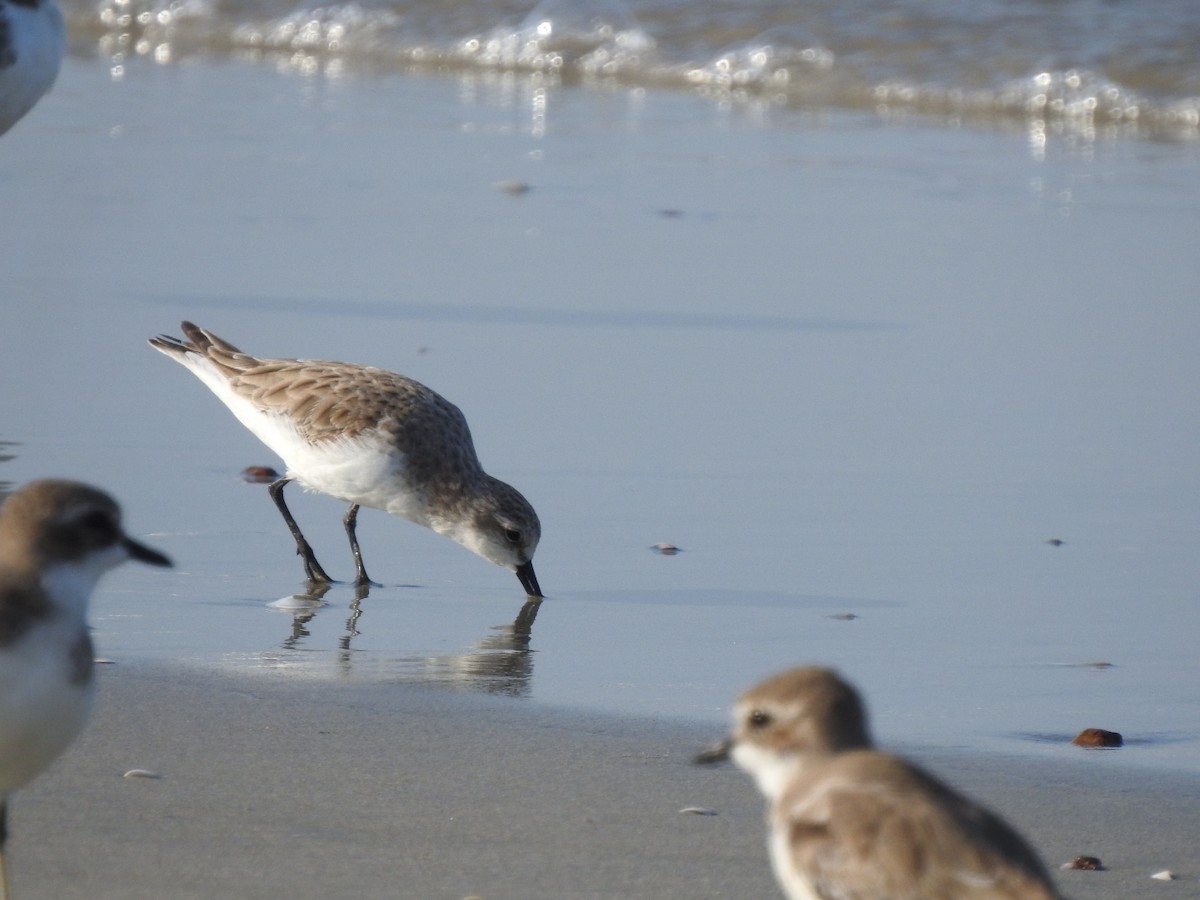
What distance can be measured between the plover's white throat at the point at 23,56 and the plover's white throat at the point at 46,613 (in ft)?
16.4

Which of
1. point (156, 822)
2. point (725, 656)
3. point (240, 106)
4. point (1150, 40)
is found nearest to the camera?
point (156, 822)

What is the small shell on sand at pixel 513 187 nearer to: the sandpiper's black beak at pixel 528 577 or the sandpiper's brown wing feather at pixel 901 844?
the sandpiper's black beak at pixel 528 577

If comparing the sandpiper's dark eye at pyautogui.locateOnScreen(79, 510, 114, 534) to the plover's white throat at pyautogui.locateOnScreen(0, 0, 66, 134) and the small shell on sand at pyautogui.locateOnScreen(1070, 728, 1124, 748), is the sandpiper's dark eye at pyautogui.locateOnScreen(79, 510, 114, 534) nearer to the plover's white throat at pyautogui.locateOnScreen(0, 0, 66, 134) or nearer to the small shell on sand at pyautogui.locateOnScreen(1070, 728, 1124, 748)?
the small shell on sand at pyautogui.locateOnScreen(1070, 728, 1124, 748)

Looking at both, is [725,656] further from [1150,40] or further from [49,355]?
[1150,40]

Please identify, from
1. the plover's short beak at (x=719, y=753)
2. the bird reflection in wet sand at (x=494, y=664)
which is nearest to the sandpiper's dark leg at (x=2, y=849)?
the plover's short beak at (x=719, y=753)

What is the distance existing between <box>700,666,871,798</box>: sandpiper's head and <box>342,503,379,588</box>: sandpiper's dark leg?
9.13ft

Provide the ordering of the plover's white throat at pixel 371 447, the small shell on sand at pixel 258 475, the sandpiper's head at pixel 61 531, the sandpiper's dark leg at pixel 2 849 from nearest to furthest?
the sandpiper's head at pixel 61 531
the sandpiper's dark leg at pixel 2 849
the plover's white throat at pixel 371 447
the small shell on sand at pixel 258 475

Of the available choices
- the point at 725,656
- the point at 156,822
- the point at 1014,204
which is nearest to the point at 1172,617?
the point at 725,656

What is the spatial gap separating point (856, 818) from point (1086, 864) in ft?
3.80

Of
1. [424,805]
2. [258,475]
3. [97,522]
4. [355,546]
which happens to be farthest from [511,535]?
[97,522]

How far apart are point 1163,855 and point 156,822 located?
1.87 m

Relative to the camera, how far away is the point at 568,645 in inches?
207

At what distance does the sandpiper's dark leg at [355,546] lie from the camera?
19.1ft

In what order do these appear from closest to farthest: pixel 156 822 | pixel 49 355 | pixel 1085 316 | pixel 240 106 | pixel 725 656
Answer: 1. pixel 156 822
2. pixel 725 656
3. pixel 49 355
4. pixel 1085 316
5. pixel 240 106
